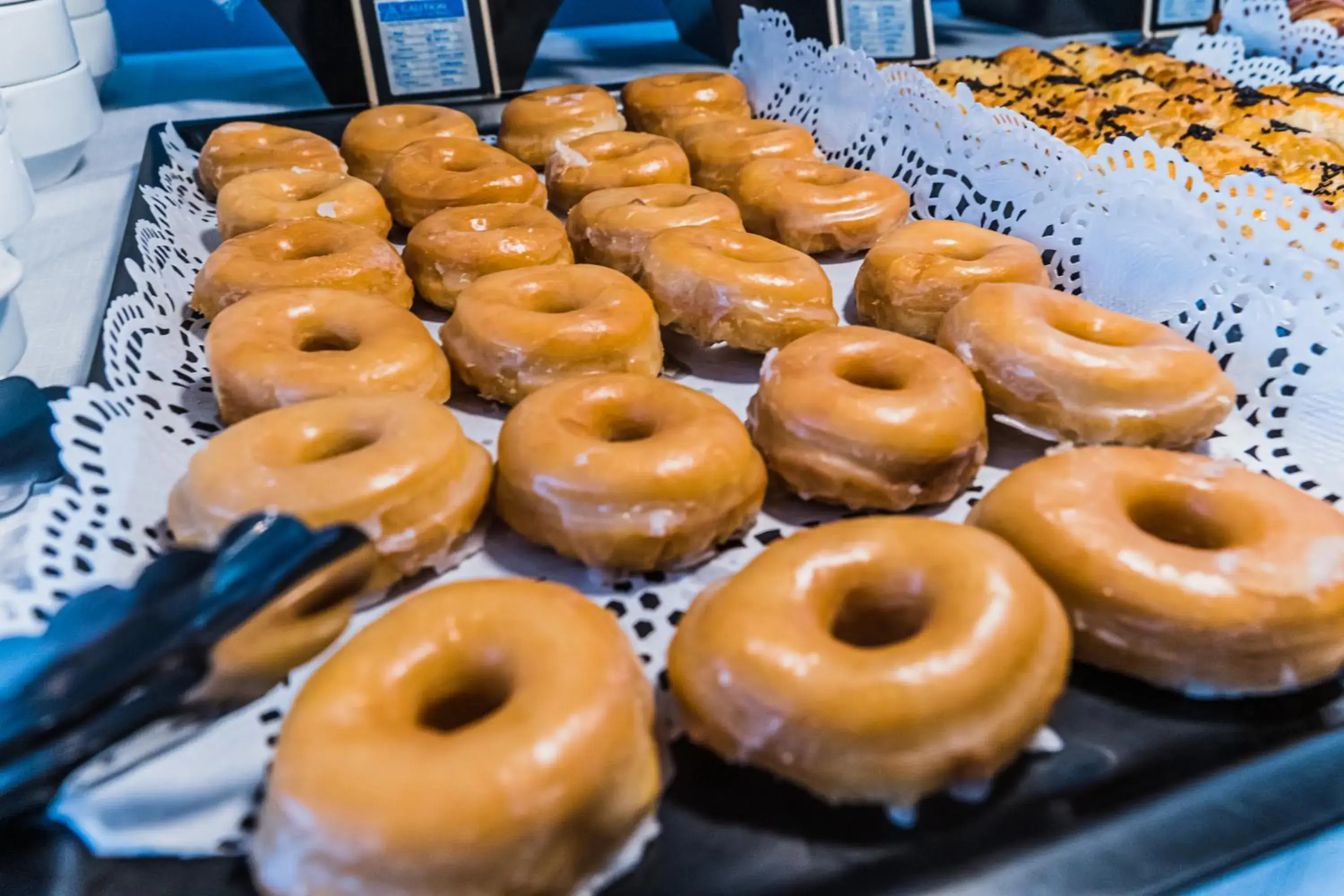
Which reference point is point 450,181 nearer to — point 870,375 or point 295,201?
point 295,201

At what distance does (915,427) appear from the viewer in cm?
126

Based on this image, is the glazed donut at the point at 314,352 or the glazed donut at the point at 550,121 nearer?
the glazed donut at the point at 314,352

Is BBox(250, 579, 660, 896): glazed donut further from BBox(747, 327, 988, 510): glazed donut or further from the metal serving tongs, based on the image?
BBox(747, 327, 988, 510): glazed donut

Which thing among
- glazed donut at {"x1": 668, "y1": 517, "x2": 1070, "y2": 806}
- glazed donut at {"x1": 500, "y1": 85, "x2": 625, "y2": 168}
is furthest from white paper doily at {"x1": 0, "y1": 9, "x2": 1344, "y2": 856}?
glazed donut at {"x1": 500, "y1": 85, "x2": 625, "y2": 168}

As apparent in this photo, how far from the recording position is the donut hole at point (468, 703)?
0.93 meters

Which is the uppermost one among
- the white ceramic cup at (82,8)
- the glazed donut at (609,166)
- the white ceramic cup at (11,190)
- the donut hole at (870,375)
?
the white ceramic cup at (82,8)

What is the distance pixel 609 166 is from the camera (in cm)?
210

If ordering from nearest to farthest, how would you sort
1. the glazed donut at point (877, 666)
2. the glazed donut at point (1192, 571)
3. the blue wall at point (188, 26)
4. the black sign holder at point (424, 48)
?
1. the glazed donut at point (877, 666)
2. the glazed donut at point (1192, 571)
3. the black sign holder at point (424, 48)
4. the blue wall at point (188, 26)

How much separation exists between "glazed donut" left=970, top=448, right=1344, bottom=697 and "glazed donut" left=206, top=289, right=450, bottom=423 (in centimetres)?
83

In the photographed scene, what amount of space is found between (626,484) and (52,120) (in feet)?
5.38

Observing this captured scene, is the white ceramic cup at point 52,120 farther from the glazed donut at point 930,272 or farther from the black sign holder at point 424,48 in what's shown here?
the glazed donut at point 930,272

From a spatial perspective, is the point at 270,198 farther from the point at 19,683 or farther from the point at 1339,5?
the point at 1339,5

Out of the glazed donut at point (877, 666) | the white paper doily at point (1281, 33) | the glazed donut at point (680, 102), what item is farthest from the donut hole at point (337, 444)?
the white paper doily at point (1281, 33)

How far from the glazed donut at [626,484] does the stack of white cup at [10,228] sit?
2.48 ft
